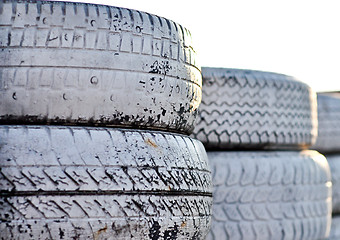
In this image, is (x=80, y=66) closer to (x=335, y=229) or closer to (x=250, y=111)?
(x=250, y=111)

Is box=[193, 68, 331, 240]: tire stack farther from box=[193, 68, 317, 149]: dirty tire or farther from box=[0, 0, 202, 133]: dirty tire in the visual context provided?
box=[0, 0, 202, 133]: dirty tire

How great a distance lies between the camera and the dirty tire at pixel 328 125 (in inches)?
147

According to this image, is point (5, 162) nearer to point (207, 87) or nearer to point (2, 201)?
point (2, 201)

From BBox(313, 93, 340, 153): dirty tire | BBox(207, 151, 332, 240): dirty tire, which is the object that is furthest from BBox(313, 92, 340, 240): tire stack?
BBox(207, 151, 332, 240): dirty tire

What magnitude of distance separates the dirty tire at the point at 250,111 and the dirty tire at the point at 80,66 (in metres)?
0.83

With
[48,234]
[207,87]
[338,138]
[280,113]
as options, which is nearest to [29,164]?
[48,234]

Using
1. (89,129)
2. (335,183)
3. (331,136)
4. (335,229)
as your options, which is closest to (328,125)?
(331,136)

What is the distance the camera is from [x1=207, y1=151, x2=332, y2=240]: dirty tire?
9.07ft

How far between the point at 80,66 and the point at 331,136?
7.26 ft

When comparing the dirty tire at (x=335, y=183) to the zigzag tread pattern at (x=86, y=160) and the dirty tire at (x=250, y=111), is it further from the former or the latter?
the zigzag tread pattern at (x=86, y=160)

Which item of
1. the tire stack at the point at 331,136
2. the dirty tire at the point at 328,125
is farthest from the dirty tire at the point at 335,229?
the dirty tire at the point at 328,125

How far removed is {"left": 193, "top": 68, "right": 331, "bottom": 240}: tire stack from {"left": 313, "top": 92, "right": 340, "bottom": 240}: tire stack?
2.09 ft

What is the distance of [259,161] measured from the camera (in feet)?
9.42

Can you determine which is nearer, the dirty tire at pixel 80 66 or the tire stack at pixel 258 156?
the dirty tire at pixel 80 66
